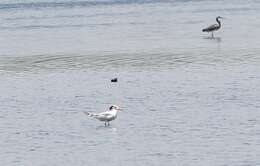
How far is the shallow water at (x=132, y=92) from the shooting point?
2669cm

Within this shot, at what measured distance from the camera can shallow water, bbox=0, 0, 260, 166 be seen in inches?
1051

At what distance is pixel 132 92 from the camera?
36.7 metres

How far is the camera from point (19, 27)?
67.4 metres

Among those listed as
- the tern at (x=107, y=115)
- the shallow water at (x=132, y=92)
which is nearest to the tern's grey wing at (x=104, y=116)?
the tern at (x=107, y=115)

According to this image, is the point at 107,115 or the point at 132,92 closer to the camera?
the point at 107,115

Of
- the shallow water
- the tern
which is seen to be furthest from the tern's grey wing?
the shallow water

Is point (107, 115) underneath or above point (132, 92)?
underneath

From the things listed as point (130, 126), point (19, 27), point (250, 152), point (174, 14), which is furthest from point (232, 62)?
point (174, 14)

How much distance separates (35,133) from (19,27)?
38.7 meters

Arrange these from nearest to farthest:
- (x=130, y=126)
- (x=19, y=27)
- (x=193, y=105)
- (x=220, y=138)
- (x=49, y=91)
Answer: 1. (x=220, y=138)
2. (x=130, y=126)
3. (x=193, y=105)
4. (x=49, y=91)
5. (x=19, y=27)

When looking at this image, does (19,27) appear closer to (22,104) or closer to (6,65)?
(6,65)

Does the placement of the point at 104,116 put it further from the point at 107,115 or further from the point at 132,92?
the point at 132,92

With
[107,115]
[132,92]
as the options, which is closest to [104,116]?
[107,115]

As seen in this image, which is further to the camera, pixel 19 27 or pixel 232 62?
pixel 19 27
